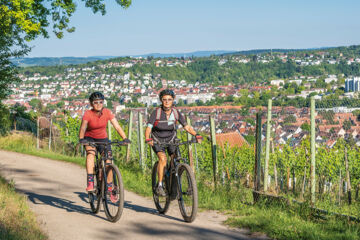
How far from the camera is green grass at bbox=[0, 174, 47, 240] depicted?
550 centimetres

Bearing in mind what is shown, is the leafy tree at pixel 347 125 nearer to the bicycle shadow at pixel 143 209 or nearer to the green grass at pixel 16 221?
the bicycle shadow at pixel 143 209

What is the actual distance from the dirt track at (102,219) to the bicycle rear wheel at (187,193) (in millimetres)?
143

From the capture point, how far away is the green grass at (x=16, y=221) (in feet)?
18.0

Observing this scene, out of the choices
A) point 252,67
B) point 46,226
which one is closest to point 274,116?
point 46,226

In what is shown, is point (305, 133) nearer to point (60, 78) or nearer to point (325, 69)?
point (60, 78)

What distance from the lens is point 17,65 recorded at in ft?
56.3

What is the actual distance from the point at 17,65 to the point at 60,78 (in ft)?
407

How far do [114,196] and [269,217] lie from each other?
2.11 meters

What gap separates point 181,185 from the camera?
7.04 meters

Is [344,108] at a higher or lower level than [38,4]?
lower

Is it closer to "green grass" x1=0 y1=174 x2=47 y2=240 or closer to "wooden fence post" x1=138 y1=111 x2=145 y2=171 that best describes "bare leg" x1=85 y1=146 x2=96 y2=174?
"green grass" x1=0 y1=174 x2=47 y2=240

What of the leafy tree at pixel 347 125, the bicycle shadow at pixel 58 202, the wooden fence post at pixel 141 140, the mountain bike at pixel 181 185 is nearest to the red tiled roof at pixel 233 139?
the wooden fence post at pixel 141 140

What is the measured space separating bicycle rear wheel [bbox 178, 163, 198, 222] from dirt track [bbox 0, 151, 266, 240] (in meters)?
0.14

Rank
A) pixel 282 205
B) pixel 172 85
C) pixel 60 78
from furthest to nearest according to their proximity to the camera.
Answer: pixel 172 85
pixel 60 78
pixel 282 205
